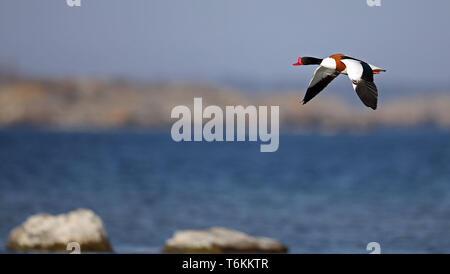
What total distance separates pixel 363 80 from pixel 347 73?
0.33 m

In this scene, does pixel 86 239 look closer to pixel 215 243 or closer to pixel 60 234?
pixel 60 234

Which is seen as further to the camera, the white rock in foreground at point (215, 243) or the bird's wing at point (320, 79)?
the white rock in foreground at point (215, 243)

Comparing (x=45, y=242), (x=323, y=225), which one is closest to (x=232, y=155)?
(x=323, y=225)

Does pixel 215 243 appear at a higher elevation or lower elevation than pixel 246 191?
lower

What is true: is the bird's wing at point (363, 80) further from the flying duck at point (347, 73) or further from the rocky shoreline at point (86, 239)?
the rocky shoreline at point (86, 239)

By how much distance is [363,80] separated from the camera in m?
7.93

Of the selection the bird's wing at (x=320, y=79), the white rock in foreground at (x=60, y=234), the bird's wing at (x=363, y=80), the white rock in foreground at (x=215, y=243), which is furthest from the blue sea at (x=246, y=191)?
the bird's wing at (x=363, y=80)

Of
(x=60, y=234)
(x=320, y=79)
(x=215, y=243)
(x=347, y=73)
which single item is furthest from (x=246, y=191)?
(x=347, y=73)

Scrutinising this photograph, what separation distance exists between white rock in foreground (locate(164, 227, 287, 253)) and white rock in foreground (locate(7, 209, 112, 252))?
1.50m

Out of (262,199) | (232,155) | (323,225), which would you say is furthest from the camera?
(232,155)

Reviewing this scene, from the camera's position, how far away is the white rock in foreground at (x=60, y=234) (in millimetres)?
14703

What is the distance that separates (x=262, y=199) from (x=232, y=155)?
996 inches
